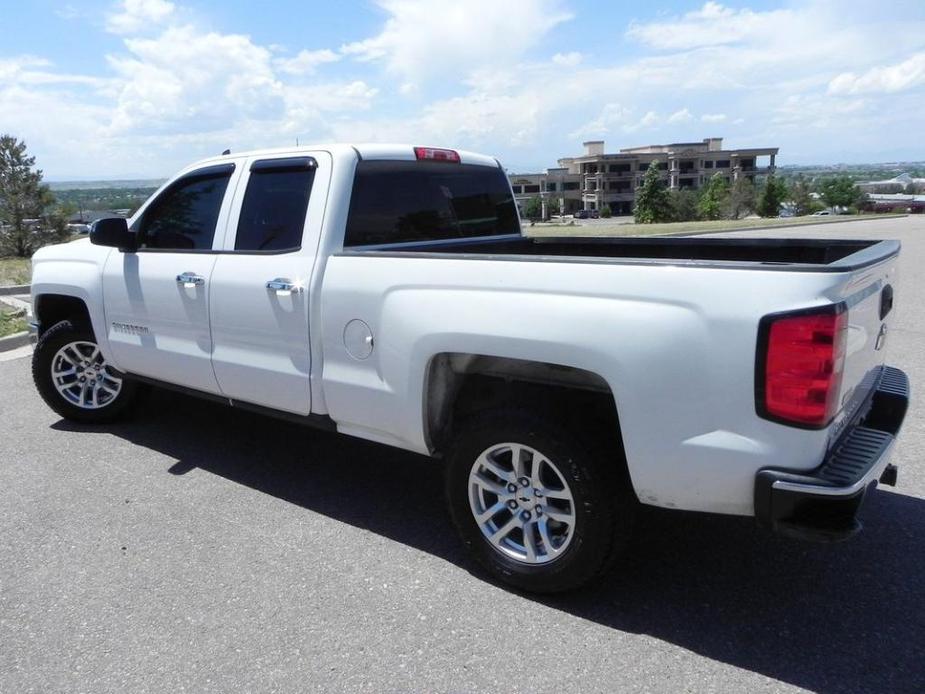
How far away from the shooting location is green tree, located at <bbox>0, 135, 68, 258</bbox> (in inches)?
868

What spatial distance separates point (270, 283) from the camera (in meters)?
3.86

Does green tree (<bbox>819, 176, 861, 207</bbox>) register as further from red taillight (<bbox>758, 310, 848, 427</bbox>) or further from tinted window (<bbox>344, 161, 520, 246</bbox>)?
red taillight (<bbox>758, 310, 848, 427</bbox>)

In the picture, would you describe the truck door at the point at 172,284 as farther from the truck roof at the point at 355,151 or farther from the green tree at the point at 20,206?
the green tree at the point at 20,206

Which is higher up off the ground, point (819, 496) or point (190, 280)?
point (190, 280)

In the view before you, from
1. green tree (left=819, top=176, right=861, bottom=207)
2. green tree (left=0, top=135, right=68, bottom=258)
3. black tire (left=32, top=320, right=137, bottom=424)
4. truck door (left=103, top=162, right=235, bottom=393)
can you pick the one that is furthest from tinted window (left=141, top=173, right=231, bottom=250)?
green tree (left=819, top=176, right=861, bottom=207)

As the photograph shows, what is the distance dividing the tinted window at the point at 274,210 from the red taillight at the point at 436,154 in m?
0.70

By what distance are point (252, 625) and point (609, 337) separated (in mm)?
→ 1873

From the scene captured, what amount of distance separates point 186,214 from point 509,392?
2600mm

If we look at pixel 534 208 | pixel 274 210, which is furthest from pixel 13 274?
pixel 534 208

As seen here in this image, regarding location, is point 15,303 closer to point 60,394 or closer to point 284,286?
point 60,394

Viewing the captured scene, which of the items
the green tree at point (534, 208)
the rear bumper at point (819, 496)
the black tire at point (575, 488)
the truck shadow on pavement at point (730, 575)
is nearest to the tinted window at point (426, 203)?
the black tire at point (575, 488)

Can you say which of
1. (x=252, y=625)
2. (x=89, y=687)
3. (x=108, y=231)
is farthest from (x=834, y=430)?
(x=108, y=231)

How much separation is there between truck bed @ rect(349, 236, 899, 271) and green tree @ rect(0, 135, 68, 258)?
21.3 meters

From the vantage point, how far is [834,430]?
2.68m
